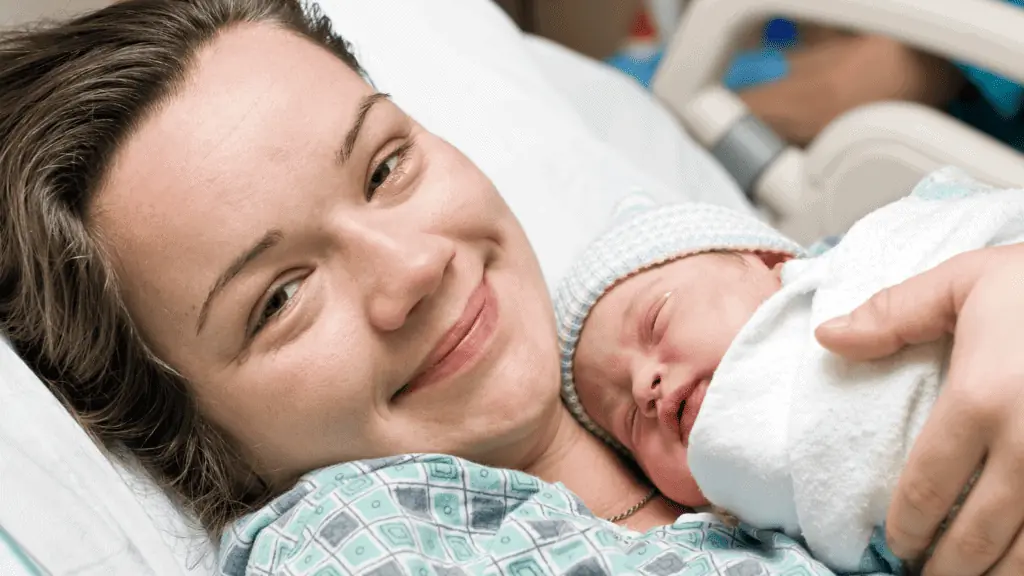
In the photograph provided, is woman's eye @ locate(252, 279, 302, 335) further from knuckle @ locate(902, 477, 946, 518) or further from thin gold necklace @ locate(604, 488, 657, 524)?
knuckle @ locate(902, 477, 946, 518)

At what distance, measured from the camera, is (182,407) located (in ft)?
3.46

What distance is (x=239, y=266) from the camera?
0.95 m

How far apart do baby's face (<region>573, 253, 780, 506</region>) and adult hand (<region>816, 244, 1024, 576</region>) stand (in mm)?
235

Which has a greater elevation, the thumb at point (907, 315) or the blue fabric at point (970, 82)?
the thumb at point (907, 315)

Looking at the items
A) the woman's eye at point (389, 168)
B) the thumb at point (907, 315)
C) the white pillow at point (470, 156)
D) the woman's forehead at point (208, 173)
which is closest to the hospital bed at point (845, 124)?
the white pillow at point (470, 156)

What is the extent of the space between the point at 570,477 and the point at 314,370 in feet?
1.35

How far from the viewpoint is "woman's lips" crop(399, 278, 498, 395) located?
1039 mm

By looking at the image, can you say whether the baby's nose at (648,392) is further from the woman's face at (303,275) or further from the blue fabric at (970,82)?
the blue fabric at (970,82)

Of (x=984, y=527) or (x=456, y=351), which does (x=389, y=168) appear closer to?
(x=456, y=351)

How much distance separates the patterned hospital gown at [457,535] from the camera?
3.02ft

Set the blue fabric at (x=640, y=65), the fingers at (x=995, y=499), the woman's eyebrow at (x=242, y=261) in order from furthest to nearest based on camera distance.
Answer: the blue fabric at (x=640, y=65) < the woman's eyebrow at (x=242, y=261) < the fingers at (x=995, y=499)

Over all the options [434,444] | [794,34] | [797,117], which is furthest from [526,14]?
[434,444]

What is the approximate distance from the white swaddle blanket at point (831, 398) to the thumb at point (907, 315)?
0.11 feet

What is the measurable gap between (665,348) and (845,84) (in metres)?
1.37
